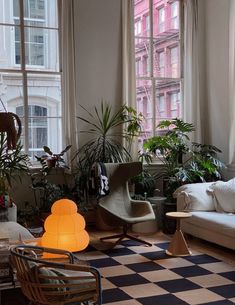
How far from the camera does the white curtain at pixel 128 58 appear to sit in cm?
663

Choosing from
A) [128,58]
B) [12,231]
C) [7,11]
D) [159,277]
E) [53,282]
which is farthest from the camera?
[128,58]

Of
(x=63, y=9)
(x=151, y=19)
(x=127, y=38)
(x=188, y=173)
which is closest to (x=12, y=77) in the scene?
(x=63, y=9)

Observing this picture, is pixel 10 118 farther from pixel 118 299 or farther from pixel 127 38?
pixel 127 38

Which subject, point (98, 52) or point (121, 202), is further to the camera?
point (98, 52)

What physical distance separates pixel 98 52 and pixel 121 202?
7.73ft

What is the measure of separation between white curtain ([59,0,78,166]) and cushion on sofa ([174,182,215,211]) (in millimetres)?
1760

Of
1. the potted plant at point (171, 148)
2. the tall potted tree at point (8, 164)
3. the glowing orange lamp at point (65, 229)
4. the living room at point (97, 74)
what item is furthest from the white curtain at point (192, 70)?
the glowing orange lamp at point (65, 229)

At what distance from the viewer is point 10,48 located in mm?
6316

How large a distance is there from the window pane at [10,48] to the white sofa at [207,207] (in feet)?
9.70

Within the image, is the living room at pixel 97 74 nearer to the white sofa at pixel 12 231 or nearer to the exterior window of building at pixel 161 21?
the exterior window of building at pixel 161 21

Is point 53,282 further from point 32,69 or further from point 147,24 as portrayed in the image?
point 147,24

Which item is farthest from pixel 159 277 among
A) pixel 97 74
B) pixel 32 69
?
pixel 32 69

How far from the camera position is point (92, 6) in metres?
6.52

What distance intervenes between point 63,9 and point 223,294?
4500 millimetres
